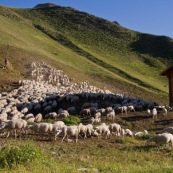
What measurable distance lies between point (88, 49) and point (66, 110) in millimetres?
60536

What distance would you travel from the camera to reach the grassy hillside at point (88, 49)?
53156 mm

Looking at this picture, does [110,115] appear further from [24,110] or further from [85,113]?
[24,110]

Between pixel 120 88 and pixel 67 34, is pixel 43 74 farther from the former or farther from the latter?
pixel 67 34

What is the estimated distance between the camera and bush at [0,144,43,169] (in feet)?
34.2

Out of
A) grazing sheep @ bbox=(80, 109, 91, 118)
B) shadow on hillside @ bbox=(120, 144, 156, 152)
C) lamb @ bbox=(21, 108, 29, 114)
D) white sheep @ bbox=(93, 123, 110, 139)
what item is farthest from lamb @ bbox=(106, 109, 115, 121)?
shadow on hillside @ bbox=(120, 144, 156, 152)

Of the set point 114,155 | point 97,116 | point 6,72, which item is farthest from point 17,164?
point 6,72

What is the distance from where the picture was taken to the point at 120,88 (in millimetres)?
52875

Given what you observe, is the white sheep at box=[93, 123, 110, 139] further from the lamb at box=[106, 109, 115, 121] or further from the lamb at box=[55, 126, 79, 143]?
the lamb at box=[106, 109, 115, 121]

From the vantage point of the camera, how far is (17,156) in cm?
1057

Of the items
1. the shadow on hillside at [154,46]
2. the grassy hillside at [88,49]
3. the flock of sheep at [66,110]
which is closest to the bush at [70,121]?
the flock of sheep at [66,110]

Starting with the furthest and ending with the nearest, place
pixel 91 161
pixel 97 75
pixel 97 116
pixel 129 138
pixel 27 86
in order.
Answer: pixel 97 75 → pixel 27 86 → pixel 97 116 → pixel 129 138 → pixel 91 161

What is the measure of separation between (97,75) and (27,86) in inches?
948

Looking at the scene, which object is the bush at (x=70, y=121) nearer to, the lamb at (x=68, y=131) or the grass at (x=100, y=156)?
the grass at (x=100, y=156)

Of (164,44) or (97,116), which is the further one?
(164,44)
